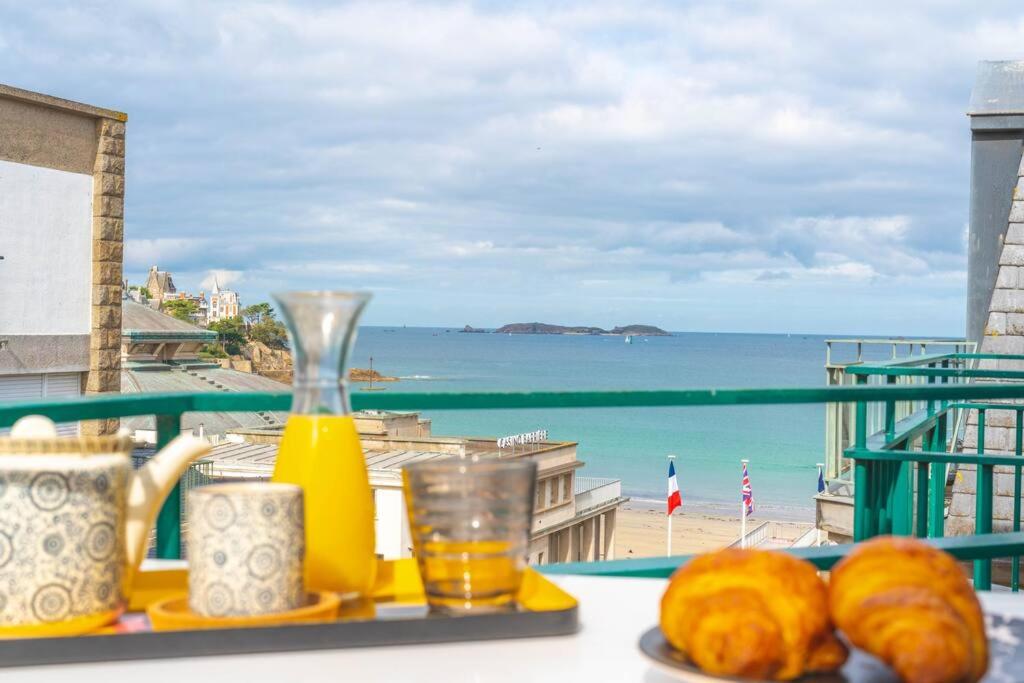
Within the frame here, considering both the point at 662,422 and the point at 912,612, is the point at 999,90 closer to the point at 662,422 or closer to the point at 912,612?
the point at 912,612

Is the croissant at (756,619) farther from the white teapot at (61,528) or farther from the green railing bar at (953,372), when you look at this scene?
the green railing bar at (953,372)

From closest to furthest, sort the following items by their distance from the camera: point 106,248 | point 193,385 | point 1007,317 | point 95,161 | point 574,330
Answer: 1. point 1007,317
2. point 95,161
3. point 106,248
4. point 193,385
5. point 574,330

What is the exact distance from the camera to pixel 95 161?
11.3m

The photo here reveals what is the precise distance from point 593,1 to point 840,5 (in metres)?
28.7

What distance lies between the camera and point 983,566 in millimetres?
3137

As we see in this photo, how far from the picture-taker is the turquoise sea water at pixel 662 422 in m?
36.4

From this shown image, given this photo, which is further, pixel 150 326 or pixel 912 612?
pixel 150 326

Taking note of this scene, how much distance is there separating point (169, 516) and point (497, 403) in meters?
0.63

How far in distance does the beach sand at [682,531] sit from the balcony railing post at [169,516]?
23.5 meters

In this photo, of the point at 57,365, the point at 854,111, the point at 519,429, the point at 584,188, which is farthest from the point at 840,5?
the point at 584,188

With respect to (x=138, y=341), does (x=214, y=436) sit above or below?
below

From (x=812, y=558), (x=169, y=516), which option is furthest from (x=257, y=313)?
(x=812, y=558)

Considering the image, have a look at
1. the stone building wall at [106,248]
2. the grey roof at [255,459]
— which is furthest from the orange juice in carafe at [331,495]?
the grey roof at [255,459]

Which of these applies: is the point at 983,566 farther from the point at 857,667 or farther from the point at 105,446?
the point at 105,446
